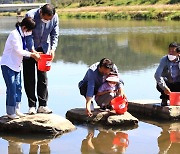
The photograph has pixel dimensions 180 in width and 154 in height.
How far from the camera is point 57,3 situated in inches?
4230

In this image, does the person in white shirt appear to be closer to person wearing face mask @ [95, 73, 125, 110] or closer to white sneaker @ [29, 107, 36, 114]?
white sneaker @ [29, 107, 36, 114]

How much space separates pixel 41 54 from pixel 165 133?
189 cm

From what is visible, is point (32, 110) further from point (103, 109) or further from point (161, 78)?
point (161, 78)

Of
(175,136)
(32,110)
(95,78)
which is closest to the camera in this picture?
(175,136)

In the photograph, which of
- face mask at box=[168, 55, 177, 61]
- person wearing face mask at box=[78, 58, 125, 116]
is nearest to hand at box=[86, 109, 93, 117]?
person wearing face mask at box=[78, 58, 125, 116]

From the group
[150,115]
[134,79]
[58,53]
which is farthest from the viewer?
[58,53]

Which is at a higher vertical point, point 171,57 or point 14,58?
Answer: point 14,58

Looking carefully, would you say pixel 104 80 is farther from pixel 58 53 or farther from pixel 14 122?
pixel 58 53

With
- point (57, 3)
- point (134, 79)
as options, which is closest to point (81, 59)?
point (134, 79)

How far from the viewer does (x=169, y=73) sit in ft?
23.9

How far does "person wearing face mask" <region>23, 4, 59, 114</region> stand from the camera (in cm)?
673

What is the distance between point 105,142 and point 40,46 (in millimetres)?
1734

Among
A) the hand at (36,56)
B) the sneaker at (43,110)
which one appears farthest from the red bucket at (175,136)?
the hand at (36,56)

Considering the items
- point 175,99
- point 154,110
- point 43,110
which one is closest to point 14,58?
point 43,110
